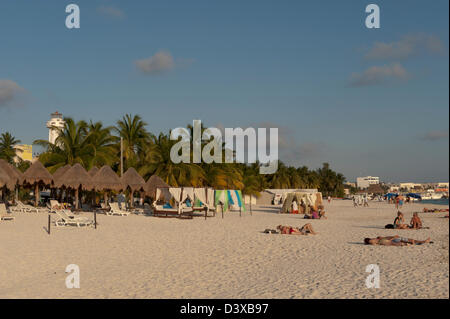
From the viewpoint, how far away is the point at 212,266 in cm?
981

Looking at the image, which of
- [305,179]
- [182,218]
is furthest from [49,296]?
[305,179]

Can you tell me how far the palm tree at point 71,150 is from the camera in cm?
3394

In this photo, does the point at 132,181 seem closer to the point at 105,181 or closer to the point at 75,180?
the point at 105,181


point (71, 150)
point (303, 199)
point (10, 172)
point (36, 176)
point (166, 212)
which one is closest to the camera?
point (166, 212)

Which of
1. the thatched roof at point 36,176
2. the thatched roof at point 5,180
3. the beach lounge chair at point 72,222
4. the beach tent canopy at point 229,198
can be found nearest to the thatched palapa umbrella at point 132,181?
the thatched roof at point 36,176

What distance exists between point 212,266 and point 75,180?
19.5m

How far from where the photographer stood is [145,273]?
8914 millimetres

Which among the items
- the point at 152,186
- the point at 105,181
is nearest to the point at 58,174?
the point at 105,181

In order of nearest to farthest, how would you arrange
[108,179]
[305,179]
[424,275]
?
[424,275], [108,179], [305,179]

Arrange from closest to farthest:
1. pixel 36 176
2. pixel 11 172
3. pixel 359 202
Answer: pixel 11 172, pixel 36 176, pixel 359 202

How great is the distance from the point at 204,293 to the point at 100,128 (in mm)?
32618

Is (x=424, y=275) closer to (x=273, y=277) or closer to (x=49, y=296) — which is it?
(x=273, y=277)

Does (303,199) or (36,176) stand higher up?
(36,176)

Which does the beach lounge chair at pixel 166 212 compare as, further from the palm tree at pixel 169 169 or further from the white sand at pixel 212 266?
the white sand at pixel 212 266
